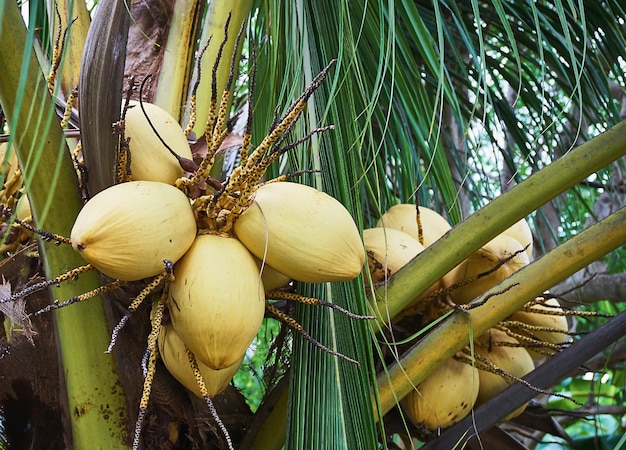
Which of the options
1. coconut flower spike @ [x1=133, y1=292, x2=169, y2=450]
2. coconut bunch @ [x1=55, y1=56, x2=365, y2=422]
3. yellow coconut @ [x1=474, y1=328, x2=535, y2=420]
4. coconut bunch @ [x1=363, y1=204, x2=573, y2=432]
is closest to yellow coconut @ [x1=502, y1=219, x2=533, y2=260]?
coconut bunch @ [x1=363, y1=204, x2=573, y2=432]

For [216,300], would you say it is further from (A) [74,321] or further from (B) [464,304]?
(B) [464,304]

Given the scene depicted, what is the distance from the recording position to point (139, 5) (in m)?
1.20

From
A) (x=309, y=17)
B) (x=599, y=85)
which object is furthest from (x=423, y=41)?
(x=599, y=85)

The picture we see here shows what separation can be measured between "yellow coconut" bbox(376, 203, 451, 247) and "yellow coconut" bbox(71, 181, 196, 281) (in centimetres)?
49

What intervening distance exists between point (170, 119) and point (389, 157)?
3.13ft

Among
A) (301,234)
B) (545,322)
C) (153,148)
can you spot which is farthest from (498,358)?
(153,148)

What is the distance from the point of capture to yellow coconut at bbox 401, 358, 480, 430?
44.0 inches

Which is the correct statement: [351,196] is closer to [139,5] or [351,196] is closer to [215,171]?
[215,171]

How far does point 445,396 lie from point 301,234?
454 millimetres

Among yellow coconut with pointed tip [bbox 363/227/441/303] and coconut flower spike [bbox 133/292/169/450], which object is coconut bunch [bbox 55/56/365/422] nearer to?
coconut flower spike [bbox 133/292/169/450]

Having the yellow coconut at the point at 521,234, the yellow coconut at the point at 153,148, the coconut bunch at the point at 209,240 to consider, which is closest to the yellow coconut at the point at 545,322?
the yellow coconut at the point at 521,234

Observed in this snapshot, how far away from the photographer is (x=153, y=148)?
869 mm

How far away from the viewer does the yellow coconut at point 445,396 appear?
1.12m

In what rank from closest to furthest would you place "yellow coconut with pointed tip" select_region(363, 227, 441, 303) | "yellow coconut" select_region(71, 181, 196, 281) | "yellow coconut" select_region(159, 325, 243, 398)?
"yellow coconut" select_region(71, 181, 196, 281) → "yellow coconut" select_region(159, 325, 243, 398) → "yellow coconut with pointed tip" select_region(363, 227, 441, 303)
